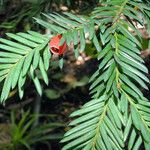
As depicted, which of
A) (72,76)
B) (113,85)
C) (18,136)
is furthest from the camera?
(72,76)

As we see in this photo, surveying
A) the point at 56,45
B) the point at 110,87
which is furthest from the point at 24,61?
the point at 110,87

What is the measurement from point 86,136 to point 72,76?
171 cm

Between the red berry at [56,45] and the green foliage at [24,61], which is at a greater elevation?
the red berry at [56,45]

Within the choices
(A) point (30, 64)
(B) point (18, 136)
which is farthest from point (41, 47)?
(B) point (18, 136)

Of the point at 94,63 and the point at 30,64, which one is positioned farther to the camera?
the point at 94,63

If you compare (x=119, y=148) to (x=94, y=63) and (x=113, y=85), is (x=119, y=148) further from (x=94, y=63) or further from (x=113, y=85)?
(x=94, y=63)

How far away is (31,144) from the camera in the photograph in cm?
218

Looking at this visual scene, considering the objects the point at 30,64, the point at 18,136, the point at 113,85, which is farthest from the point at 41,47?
the point at 18,136

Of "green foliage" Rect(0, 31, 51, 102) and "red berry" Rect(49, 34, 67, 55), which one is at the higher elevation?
"red berry" Rect(49, 34, 67, 55)

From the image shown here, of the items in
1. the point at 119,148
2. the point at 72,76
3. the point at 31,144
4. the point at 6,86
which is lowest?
the point at 31,144

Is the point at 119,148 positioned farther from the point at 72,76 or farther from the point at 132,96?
the point at 72,76

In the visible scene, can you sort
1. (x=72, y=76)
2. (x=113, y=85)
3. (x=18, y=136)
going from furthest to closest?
(x=72, y=76) → (x=18, y=136) → (x=113, y=85)

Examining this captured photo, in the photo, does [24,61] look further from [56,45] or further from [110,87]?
[110,87]

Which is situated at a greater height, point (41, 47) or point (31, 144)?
point (41, 47)
